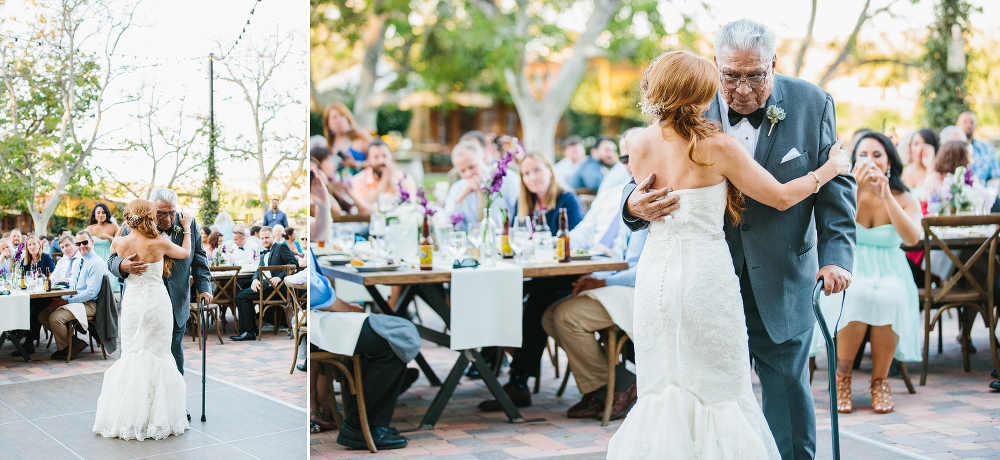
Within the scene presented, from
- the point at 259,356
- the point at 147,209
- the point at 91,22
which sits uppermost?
the point at 91,22

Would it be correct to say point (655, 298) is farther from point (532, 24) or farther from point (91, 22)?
point (532, 24)

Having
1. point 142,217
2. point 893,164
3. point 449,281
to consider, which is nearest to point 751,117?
point 449,281

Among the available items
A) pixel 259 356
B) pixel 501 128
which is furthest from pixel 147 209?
pixel 501 128

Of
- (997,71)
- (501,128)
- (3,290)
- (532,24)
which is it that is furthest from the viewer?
(501,128)

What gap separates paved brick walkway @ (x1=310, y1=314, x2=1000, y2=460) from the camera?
3.38 meters

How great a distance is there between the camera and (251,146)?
242 centimetres

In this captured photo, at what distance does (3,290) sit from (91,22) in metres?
0.80

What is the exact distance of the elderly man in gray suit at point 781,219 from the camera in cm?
240

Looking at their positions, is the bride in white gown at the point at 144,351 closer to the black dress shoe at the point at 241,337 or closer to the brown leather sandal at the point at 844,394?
the black dress shoe at the point at 241,337

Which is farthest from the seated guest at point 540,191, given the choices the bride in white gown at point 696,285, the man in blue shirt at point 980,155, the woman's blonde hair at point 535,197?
the man in blue shirt at point 980,155

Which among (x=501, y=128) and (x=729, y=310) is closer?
(x=729, y=310)

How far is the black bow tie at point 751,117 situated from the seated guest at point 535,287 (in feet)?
6.07

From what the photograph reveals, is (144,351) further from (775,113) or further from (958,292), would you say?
(958,292)

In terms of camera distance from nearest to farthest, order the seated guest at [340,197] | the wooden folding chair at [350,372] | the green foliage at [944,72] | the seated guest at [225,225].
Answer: the seated guest at [225,225]
the wooden folding chair at [350,372]
the seated guest at [340,197]
the green foliage at [944,72]
